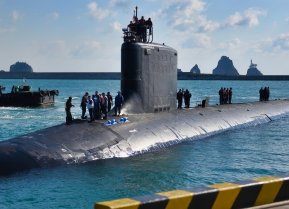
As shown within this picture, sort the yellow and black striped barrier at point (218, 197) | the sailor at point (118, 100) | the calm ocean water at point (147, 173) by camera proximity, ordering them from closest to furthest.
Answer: the yellow and black striped barrier at point (218, 197), the calm ocean water at point (147, 173), the sailor at point (118, 100)

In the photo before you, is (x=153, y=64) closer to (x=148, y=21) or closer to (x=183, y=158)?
(x=148, y=21)

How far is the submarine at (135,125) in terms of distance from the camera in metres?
13.8

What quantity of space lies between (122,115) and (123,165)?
4.33 metres

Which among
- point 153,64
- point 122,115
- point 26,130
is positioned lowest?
point 26,130

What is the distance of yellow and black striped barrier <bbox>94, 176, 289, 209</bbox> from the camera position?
5238 millimetres

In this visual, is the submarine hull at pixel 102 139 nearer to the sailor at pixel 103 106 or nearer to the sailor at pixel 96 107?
the sailor at pixel 103 106

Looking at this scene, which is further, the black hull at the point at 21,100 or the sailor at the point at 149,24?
the black hull at the point at 21,100

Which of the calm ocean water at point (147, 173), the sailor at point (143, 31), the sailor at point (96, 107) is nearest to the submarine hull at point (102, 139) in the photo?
the calm ocean water at point (147, 173)

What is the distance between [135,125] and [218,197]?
12.0 meters

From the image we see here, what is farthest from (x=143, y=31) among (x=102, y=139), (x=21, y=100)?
(x=21, y=100)

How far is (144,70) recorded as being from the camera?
63.4 feet

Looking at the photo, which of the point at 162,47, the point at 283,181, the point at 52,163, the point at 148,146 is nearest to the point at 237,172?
the point at 148,146

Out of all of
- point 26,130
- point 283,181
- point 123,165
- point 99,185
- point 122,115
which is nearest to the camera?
point 283,181

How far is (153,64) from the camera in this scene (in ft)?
65.1
